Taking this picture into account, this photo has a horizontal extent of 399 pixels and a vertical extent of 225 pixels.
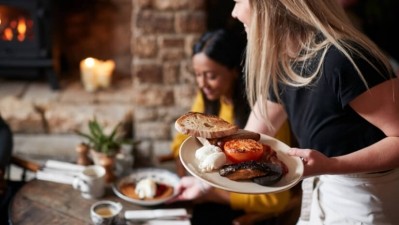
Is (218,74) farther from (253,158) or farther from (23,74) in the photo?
(23,74)

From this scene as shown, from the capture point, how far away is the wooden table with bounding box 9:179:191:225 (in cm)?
163

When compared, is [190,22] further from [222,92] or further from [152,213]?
[152,213]

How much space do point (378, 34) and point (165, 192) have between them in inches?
96.3

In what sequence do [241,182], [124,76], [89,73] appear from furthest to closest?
[124,76] → [89,73] → [241,182]

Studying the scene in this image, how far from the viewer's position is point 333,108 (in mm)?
1305

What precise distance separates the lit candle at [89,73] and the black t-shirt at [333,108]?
1929 mm

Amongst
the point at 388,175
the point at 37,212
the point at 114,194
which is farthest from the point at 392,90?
the point at 37,212

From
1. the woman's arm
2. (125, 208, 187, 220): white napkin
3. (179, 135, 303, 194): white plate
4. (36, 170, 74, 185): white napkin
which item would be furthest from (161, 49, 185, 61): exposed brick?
the woman's arm

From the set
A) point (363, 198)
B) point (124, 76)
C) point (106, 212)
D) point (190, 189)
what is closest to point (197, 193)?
point (190, 189)

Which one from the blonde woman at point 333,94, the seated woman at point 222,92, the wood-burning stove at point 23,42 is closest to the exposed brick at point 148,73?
the wood-burning stove at point 23,42

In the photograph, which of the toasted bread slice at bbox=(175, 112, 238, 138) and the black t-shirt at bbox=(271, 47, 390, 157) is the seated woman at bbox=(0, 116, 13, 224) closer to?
the toasted bread slice at bbox=(175, 112, 238, 138)

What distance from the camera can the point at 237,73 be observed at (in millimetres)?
2105

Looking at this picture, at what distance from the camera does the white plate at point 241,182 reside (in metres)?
1.16

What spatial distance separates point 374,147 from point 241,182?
35cm
